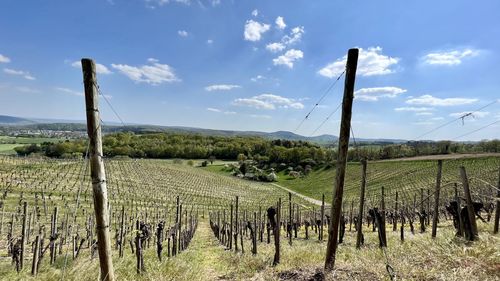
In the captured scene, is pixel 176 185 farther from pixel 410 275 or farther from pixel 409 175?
pixel 410 275

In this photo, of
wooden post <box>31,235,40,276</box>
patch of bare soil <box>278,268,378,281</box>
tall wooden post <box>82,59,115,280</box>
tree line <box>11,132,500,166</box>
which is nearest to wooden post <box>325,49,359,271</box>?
patch of bare soil <box>278,268,378,281</box>

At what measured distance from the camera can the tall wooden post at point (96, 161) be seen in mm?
4696

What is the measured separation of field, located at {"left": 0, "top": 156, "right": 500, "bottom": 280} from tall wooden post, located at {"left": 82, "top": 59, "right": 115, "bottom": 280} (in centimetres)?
26

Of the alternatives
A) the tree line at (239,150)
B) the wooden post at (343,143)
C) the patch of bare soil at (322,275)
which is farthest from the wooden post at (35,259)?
the tree line at (239,150)

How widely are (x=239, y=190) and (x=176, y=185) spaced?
16.8 meters

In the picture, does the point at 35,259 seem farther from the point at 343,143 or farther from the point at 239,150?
the point at 239,150

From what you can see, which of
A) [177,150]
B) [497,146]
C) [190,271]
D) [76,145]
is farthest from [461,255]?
[177,150]

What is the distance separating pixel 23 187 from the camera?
38.1 meters

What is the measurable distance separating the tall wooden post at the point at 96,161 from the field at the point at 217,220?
10.1 inches

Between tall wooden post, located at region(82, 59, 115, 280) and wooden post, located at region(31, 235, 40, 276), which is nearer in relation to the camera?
tall wooden post, located at region(82, 59, 115, 280)

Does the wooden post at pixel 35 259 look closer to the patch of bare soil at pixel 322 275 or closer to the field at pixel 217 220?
the field at pixel 217 220

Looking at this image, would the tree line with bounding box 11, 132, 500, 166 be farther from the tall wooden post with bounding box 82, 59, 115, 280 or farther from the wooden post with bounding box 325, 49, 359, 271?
the tall wooden post with bounding box 82, 59, 115, 280

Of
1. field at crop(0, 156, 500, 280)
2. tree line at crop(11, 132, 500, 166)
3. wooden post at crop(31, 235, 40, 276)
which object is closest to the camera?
field at crop(0, 156, 500, 280)

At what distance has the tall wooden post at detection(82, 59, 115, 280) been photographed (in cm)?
470
